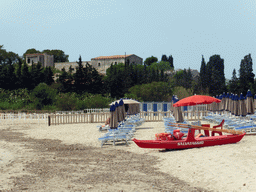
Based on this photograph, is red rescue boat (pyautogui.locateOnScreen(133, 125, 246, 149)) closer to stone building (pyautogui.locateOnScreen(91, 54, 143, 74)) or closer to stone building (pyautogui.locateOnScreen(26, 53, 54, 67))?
stone building (pyautogui.locateOnScreen(91, 54, 143, 74))

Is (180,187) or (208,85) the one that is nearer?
(180,187)

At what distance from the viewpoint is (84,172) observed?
8.83 meters

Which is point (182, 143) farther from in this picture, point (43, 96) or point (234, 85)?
point (234, 85)

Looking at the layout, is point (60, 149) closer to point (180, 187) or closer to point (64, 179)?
point (64, 179)

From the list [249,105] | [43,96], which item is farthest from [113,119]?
[43,96]

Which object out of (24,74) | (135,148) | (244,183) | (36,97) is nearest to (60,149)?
(135,148)

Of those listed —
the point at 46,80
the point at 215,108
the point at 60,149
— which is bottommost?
the point at 60,149

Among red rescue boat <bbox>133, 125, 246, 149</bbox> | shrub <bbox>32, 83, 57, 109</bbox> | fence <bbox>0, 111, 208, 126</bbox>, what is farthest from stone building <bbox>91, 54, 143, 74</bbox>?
red rescue boat <bbox>133, 125, 246, 149</bbox>

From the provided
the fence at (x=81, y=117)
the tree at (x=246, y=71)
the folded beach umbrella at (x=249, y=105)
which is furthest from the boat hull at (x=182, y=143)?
the tree at (x=246, y=71)

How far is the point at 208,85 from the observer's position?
6806cm

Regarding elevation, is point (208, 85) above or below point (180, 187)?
above

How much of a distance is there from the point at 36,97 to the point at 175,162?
127 ft

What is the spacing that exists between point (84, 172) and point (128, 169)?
1.31 m

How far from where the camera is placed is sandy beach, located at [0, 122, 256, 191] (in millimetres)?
7215
